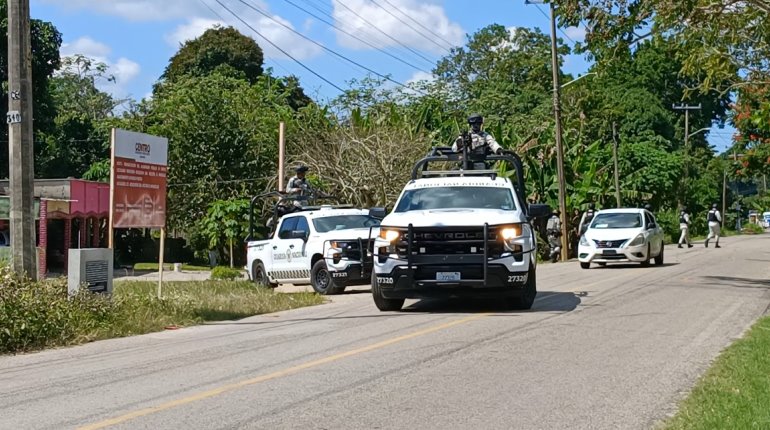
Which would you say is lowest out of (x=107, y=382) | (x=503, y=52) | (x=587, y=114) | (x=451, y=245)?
(x=107, y=382)

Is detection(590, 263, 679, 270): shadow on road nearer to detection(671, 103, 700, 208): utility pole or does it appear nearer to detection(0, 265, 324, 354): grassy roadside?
detection(0, 265, 324, 354): grassy roadside

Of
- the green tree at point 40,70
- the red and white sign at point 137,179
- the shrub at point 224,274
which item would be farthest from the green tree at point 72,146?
the red and white sign at point 137,179

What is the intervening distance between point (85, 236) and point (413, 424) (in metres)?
32.8

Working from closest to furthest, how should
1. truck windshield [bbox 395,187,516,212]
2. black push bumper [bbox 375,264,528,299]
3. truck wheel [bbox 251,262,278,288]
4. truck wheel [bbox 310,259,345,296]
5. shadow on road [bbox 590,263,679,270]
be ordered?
black push bumper [bbox 375,264,528,299], truck windshield [bbox 395,187,516,212], truck wheel [bbox 310,259,345,296], truck wheel [bbox 251,262,278,288], shadow on road [bbox 590,263,679,270]

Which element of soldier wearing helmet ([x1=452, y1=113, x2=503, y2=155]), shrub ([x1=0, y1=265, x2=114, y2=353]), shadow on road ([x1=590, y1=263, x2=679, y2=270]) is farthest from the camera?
shadow on road ([x1=590, y1=263, x2=679, y2=270])

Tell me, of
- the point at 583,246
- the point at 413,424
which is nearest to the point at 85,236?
the point at 583,246

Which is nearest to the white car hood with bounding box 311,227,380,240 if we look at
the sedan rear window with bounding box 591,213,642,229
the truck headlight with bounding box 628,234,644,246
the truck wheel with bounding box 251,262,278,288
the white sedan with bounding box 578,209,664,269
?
the truck wheel with bounding box 251,262,278,288

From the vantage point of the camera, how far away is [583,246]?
26.9 m

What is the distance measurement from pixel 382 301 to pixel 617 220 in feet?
48.8

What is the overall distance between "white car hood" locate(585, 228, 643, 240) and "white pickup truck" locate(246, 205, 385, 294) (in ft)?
26.6

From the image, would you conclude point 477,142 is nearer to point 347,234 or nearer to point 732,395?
point 347,234

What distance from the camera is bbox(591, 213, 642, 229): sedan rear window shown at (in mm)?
27328

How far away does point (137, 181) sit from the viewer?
15609 millimetres

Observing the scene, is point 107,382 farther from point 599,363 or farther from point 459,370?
point 599,363
